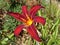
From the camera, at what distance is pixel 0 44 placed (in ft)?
7.04

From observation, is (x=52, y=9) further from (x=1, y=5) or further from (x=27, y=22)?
(x=27, y=22)

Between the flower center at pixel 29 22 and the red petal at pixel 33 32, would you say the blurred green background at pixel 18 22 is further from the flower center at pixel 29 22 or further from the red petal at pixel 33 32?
the red petal at pixel 33 32

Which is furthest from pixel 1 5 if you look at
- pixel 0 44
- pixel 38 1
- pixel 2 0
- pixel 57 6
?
pixel 0 44

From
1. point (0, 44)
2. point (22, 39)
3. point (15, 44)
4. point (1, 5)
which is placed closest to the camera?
point (0, 44)

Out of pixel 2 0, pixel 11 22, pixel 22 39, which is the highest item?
pixel 2 0

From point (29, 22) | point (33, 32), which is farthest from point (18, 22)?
point (33, 32)

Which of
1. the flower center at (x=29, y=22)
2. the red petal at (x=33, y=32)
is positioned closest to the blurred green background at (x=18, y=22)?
the flower center at (x=29, y=22)

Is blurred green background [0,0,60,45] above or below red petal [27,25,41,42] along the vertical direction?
below

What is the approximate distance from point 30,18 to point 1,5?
1.33 metres

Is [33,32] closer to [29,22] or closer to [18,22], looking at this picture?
[29,22]

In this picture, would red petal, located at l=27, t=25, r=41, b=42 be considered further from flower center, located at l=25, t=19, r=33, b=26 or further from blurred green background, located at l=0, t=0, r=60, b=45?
blurred green background, located at l=0, t=0, r=60, b=45

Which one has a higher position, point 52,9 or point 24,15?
point 24,15

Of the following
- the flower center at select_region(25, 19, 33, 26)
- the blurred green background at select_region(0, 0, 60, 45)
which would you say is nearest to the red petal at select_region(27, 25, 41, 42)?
the flower center at select_region(25, 19, 33, 26)

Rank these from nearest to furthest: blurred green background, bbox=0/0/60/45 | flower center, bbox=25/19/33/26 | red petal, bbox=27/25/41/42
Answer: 1. red petal, bbox=27/25/41/42
2. flower center, bbox=25/19/33/26
3. blurred green background, bbox=0/0/60/45
